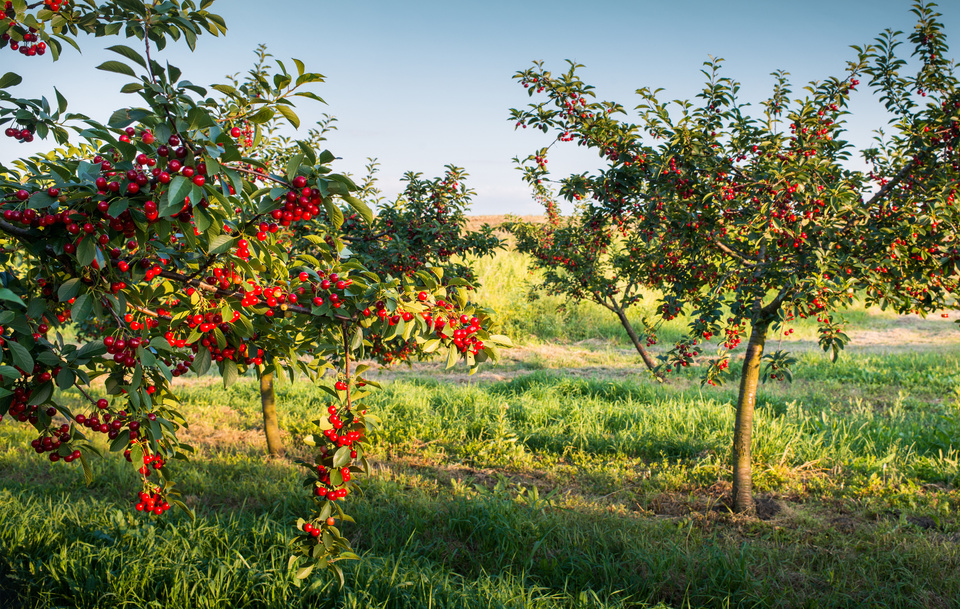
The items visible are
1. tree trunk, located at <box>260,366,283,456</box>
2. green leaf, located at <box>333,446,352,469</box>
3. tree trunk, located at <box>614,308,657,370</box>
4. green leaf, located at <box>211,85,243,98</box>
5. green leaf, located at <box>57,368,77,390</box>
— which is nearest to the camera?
green leaf, located at <box>57,368,77,390</box>

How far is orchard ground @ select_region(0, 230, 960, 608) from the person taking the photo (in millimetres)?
2652

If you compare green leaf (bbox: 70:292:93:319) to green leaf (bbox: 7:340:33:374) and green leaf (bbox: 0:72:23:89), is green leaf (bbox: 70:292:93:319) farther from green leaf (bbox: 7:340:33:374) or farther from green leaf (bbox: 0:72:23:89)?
green leaf (bbox: 0:72:23:89)

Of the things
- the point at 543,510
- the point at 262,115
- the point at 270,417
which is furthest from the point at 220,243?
the point at 270,417

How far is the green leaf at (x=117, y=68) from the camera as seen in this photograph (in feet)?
4.34

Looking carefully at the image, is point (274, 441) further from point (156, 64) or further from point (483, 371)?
point (483, 371)

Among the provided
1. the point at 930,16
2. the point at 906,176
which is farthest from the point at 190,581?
the point at 930,16

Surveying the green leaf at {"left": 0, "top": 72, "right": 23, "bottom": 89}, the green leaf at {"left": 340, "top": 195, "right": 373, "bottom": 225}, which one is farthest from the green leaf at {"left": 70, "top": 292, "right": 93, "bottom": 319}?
the green leaf at {"left": 0, "top": 72, "right": 23, "bottom": 89}

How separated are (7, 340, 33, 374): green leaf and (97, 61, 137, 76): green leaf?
0.65m

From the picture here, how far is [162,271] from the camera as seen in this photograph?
1719 millimetres

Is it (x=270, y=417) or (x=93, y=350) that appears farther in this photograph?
(x=270, y=417)

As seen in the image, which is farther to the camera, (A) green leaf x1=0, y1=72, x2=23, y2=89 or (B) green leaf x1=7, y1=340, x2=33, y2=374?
(A) green leaf x1=0, y1=72, x2=23, y2=89

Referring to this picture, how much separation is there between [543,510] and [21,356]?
9.25 feet

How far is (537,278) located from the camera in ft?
49.1

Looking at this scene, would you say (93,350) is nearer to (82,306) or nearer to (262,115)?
(82,306)
